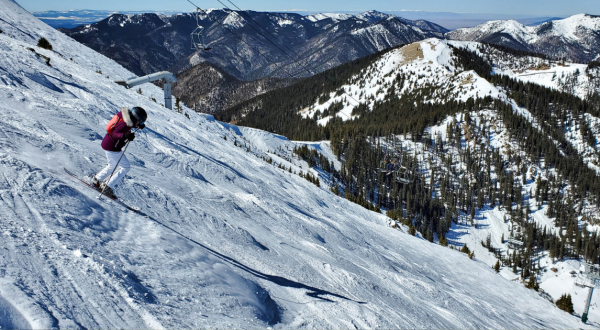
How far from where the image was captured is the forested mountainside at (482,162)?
99.6 metres

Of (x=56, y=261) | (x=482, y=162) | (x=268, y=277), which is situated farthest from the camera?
(x=482, y=162)

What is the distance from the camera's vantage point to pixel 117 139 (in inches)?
316

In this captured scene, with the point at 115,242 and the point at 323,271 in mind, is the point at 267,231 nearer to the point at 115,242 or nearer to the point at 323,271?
the point at 323,271

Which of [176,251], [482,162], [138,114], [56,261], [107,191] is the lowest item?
[482,162]

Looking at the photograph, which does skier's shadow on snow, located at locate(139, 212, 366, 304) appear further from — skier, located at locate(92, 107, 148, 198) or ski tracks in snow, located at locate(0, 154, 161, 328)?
ski tracks in snow, located at locate(0, 154, 161, 328)

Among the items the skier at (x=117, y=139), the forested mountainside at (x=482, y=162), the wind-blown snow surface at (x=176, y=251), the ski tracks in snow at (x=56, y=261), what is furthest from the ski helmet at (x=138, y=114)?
the forested mountainside at (x=482, y=162)

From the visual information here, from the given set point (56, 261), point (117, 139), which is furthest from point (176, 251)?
point (117, 139)

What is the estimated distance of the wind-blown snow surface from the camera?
5191 millimetres

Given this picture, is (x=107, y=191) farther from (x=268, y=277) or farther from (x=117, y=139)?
(x=268, y=277)

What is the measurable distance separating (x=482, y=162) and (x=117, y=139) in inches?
5184

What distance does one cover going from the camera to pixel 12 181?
688 cm

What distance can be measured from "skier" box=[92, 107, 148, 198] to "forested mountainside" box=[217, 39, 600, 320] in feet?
239

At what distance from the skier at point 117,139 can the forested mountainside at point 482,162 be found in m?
72.9

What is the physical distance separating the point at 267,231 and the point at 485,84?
493 ft
